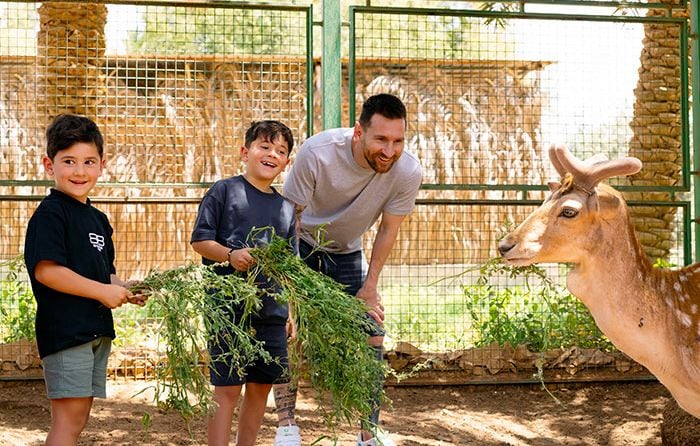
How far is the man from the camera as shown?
4973mm

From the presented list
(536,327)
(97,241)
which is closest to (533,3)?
(536,327)

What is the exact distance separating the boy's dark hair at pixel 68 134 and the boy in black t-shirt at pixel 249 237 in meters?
0.66

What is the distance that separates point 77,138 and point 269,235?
3.27ft

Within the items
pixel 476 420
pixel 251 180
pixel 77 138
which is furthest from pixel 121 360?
pixel 77 138

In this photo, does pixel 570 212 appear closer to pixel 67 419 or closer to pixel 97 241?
pixel 97 241

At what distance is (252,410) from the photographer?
4.76m

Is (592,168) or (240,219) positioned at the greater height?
(592,168)

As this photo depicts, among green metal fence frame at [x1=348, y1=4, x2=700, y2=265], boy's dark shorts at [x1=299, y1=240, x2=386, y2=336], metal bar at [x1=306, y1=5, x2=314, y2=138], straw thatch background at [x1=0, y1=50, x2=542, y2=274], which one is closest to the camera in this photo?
boy's dark shorts at [x1=299, y1=240, x2=386, y2=336]

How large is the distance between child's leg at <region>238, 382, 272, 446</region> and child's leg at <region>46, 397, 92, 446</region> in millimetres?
932

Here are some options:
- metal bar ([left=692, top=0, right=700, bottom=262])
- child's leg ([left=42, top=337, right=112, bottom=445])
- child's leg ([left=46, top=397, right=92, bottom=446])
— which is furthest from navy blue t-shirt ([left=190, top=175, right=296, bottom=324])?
metal bar ([left=692, top=0, right=700, bottom=262])

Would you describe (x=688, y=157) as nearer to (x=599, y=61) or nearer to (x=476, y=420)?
(x=599, y=61)

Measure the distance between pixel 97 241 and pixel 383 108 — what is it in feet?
5.31

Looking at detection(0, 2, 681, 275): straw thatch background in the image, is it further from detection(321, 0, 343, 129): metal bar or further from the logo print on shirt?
the logo print on shirt

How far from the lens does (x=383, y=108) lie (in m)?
4.95
